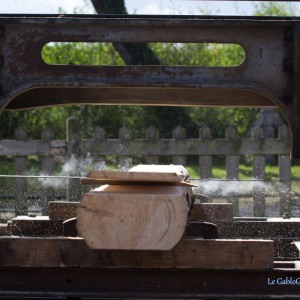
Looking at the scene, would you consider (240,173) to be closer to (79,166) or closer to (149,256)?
(79,166)

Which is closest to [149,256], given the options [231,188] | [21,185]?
[231,188]

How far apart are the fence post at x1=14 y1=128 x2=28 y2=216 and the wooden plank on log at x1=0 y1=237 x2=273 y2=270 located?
208 inches

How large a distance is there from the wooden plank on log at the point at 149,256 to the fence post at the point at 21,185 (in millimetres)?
5282

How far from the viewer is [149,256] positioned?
4797mm

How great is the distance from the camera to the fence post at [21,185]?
34.4ft

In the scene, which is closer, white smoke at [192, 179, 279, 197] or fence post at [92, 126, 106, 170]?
white smoke at [192, 179, 279, 197]

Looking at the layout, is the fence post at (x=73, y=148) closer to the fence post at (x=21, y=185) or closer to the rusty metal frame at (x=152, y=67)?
the fence post at (x=21, y=185)

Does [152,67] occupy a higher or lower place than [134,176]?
higher

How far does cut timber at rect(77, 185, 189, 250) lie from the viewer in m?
4.67

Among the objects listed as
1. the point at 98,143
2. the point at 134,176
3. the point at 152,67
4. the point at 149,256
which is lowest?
the point at 149,256

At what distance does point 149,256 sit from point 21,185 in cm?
744

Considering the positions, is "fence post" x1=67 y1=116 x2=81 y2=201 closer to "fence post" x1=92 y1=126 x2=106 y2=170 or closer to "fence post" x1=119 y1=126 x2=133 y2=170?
"fence post" x1=92 y1=126 x2=106 y2=170

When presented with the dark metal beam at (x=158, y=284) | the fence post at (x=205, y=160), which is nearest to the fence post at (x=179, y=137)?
the fence post at (x=205, y=160)

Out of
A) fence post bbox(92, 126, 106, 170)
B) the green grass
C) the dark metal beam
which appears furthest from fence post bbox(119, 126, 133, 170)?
the dark metal beam
